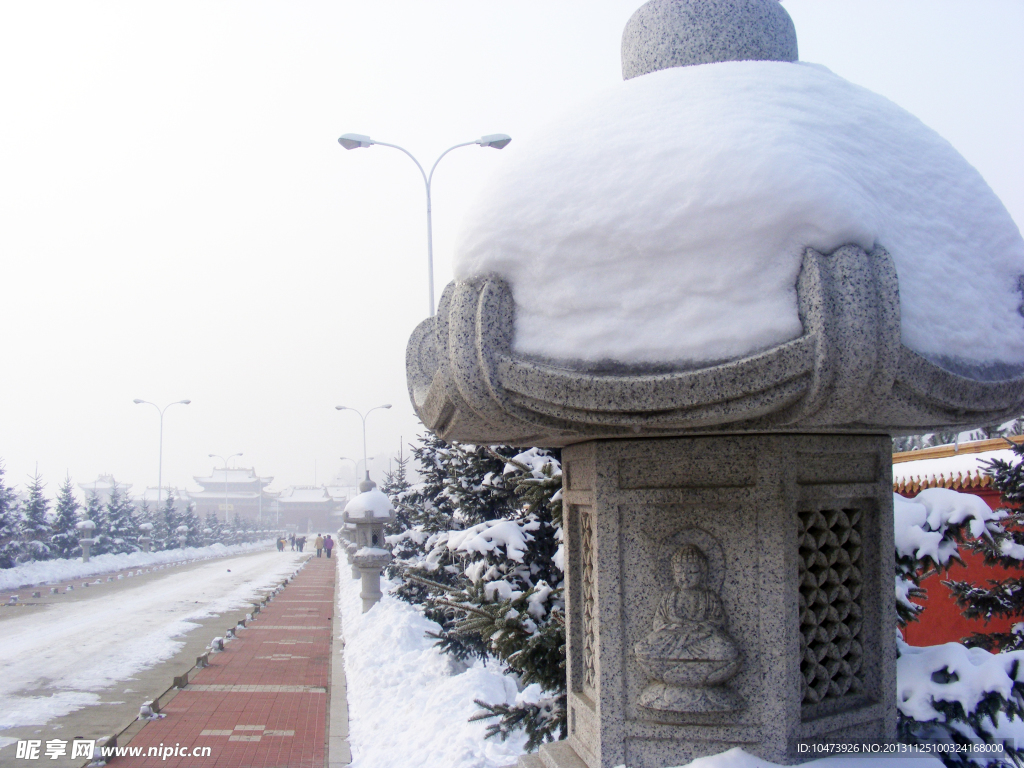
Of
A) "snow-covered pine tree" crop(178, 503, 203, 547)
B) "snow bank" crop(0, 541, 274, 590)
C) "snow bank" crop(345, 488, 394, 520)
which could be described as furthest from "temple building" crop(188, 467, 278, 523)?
"snow bank" crop(345, 488, 394, 520)

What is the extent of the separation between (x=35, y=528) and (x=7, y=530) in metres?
8.22

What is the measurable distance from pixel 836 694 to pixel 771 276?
5.70 ft

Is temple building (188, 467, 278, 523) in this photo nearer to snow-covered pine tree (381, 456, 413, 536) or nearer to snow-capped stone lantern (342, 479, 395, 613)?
snow-covered pine tree (381, 456, 413, 536)

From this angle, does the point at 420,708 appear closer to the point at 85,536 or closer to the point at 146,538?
the point at 85,536

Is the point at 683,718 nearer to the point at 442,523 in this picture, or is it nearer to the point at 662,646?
the point at 662,646

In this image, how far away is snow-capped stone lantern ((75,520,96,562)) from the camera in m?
38.9

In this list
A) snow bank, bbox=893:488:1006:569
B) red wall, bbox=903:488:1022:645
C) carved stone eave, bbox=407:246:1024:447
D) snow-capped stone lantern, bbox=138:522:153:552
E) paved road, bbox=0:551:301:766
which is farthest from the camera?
snow-capped stone lantern, bbox=138:522:153:552

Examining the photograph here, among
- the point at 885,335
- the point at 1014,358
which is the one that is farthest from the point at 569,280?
the point at 1014,358

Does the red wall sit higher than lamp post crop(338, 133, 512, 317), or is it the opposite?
lamp post crop(338, 133, 512, 317)

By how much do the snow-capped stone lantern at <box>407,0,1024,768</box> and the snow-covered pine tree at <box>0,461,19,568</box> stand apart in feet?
115

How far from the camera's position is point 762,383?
2.29m

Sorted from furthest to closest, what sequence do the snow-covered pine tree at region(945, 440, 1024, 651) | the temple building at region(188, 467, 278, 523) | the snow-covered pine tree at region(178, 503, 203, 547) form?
the temple building at region(188, 467, 278, 523) → the snow-covered pine tree at region(178, 503, 203, 547) → the snow-covered pine tree at region(945, 440, 1024, 651)

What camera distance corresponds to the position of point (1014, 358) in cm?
276

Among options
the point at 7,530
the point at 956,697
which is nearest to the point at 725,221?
the point at 956,697
